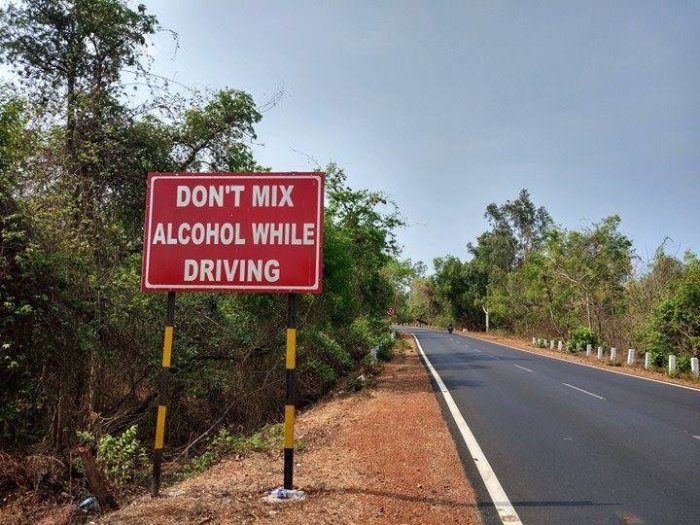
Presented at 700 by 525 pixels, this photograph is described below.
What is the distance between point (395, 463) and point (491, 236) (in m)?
74.0

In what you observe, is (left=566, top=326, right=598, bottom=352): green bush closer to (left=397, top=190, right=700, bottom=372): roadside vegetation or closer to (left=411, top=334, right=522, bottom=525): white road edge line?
(left=397, top=190, right=700, bottom=372): roadside vegetation

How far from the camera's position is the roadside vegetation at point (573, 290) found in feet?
74.6

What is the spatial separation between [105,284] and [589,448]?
7485 mm

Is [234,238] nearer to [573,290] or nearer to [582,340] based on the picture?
[582,340]

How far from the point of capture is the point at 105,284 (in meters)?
8.71

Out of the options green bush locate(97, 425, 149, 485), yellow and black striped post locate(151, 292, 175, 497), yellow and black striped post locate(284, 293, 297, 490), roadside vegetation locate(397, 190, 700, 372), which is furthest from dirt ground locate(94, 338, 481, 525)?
roadside vegetation locate(397, 190, 700, 372)

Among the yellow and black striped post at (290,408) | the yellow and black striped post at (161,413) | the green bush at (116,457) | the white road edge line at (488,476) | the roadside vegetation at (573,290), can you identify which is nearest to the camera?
the white road edge line at (488,476)

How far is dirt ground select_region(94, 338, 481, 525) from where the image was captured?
4637mm

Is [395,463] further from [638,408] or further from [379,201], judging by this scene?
[379,201]

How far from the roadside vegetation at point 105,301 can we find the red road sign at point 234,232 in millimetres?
2696

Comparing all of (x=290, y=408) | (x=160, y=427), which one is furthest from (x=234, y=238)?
(x=160, y=427)

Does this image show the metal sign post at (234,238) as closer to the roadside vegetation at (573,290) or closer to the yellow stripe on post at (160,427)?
the yellow stripe on post at (160,427)

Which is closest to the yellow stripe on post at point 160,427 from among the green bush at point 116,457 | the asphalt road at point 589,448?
the green bush at point 116,457

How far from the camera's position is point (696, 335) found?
2180 cm
